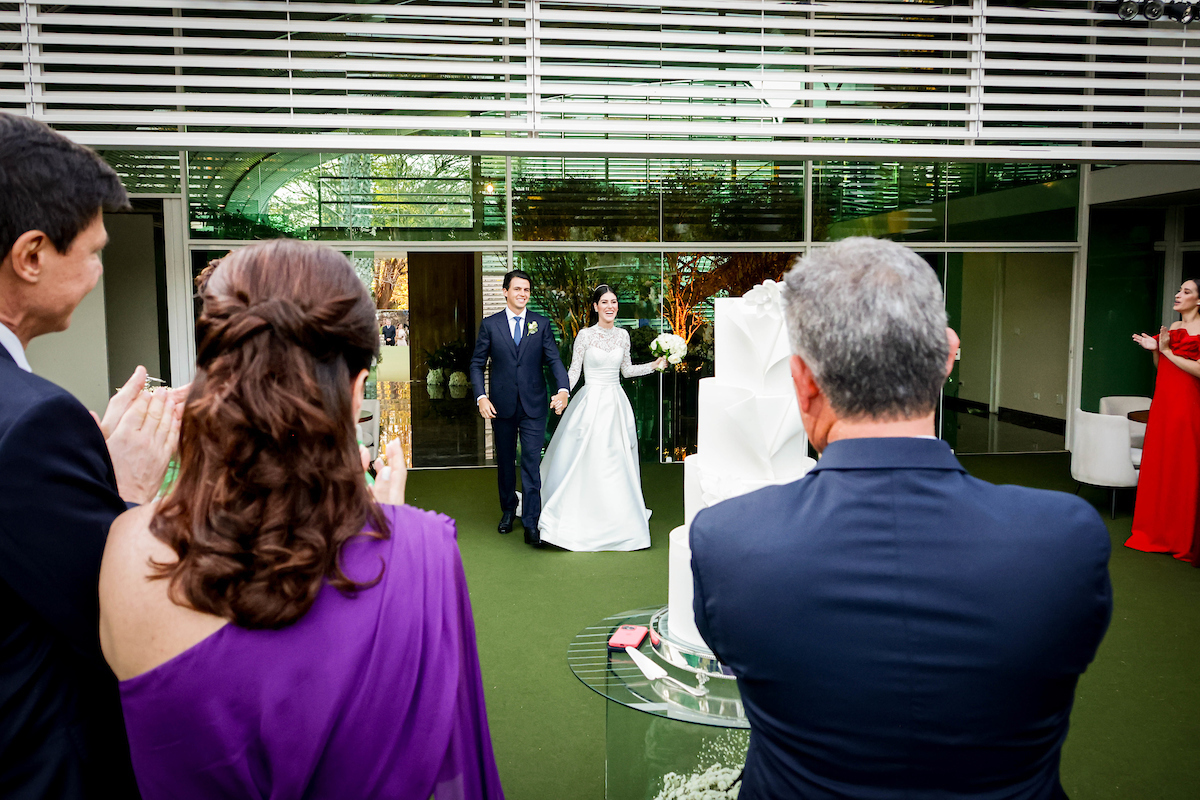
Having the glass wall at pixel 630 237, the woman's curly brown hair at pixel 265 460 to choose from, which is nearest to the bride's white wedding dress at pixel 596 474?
the glass wall at pixel 630 237

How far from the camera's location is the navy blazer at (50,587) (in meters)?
1.10

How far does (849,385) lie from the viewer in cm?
114

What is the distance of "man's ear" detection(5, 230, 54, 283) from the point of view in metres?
1.22

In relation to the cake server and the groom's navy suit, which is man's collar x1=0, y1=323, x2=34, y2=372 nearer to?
the cake server

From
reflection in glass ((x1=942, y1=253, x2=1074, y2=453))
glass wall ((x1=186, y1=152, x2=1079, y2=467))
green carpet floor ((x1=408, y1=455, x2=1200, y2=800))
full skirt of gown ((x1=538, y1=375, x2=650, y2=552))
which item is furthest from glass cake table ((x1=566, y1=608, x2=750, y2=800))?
reflection in glass ((x1=942, y1=253, x2=1074, y2=453))

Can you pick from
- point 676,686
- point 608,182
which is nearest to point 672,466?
point 608,182

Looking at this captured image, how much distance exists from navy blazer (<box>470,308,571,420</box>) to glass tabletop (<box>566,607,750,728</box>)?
3721 mm

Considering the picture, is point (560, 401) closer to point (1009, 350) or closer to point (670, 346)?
point (670, 346)

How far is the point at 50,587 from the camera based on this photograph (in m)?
1.12

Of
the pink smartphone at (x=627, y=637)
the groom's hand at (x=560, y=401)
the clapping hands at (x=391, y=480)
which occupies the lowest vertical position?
the pink smartphone at (x=627, y=637)

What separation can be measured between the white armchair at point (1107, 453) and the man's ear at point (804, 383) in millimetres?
6439

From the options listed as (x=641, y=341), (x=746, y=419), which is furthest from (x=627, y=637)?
(x=641, y=341)

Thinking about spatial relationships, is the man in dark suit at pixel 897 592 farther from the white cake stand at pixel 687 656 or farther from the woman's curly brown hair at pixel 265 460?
the white cake stand at pixel 687 656

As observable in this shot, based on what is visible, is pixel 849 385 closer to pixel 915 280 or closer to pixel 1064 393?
pixel 915 280
